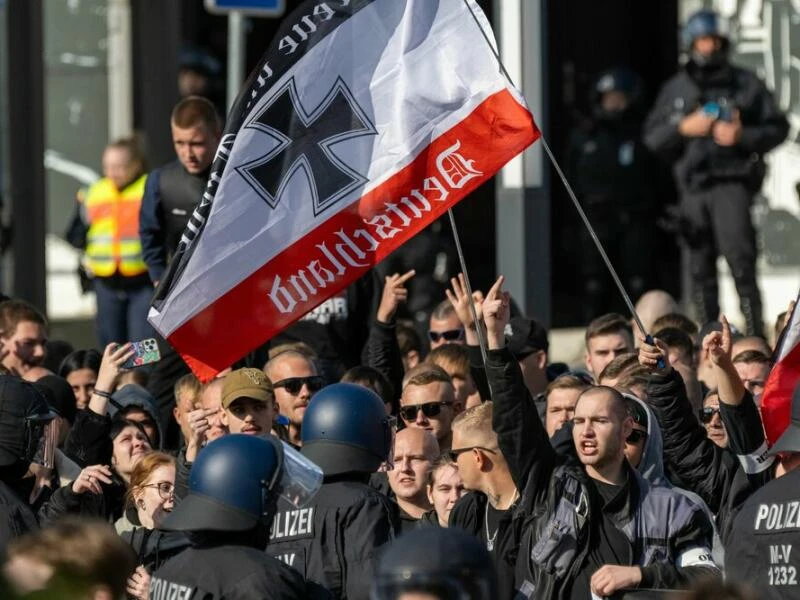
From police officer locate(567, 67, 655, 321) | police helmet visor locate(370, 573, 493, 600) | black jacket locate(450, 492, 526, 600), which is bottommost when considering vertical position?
police officer locate(567, 67, 655, 321)

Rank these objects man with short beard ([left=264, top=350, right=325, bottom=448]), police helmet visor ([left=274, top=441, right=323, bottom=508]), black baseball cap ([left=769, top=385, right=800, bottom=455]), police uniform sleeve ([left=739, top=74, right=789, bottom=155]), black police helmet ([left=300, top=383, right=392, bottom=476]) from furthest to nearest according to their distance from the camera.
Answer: police uniform sleeve ([left=739, top=74, right=789, bottom=155]) < man with short beard ([left=264, top=350, right=325, bottom=448]) < black police helmet ([left=300, top=383, right=392, bottom=476]) < black baseball cap ([left=769, top=385, right=800, bottom=455]) < police helmet visor ([left=274, top=441, right=323, bottom=508])

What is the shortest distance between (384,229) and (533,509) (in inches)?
67.8

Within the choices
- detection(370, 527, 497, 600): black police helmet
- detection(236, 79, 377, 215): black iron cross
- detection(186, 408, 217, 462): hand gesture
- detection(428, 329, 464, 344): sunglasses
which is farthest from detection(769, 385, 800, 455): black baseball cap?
detection(428, 329, 464, 344): sunglasses

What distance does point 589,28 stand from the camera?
1891cm

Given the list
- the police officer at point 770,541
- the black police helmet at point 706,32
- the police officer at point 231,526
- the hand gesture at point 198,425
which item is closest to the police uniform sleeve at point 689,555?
the police officer at point 770,541

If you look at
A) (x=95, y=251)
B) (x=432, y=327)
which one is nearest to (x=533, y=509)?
(x=432, y=327)

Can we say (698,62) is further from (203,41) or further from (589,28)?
(203,41)

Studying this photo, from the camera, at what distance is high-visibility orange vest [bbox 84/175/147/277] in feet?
43.5

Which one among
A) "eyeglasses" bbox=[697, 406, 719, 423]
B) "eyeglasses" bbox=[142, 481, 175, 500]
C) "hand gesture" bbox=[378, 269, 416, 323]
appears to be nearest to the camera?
"eyeglasses" bbox=[142, 481, 175, 500]

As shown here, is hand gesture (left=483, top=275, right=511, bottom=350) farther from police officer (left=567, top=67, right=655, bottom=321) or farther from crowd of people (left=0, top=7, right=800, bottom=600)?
police officer (left=567, top=67, right=655, bottom=321)

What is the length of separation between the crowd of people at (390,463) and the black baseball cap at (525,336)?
2 centimetres

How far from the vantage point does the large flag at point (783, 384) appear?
810 cm

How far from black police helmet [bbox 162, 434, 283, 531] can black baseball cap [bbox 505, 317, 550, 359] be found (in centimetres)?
428

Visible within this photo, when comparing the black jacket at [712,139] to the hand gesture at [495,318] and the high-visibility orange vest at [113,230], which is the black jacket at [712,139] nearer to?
the high-visibility orange vest at [113,230]
